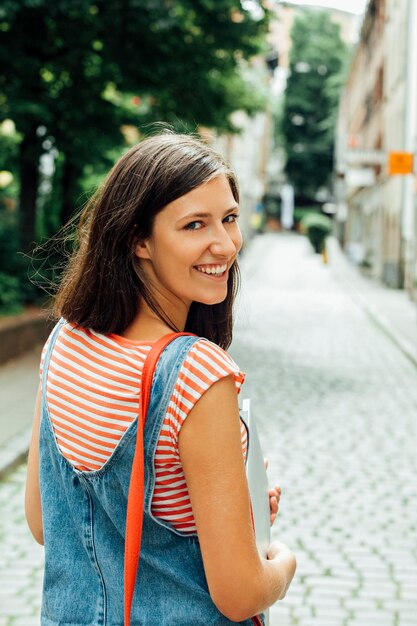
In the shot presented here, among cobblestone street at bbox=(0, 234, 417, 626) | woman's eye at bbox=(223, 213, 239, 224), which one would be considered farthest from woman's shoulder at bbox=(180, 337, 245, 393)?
cobblestone street at bbox=(0, 234, 417, 626)

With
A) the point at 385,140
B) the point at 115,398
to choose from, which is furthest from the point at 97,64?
the point at 385,140

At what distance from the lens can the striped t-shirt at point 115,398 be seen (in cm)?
135

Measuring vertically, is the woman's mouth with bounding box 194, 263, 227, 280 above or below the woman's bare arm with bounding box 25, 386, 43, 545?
above

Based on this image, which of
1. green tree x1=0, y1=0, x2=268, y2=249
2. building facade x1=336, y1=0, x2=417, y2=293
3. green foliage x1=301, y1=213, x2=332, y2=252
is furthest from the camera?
green foliage x1=301, y1=213, x2=332, y2=252

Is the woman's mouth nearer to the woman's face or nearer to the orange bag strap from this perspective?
the woman's face

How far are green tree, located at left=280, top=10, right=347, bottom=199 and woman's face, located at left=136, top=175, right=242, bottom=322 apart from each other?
7878 centimetres

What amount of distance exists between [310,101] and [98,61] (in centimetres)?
6912

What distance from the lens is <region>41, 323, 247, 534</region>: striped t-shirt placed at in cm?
135

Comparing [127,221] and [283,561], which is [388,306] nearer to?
[283,561]

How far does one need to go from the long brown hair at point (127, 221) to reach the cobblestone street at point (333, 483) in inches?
25.3

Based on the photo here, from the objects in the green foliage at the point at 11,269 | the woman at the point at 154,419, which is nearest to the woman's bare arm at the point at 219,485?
the woman at the point at 154,419

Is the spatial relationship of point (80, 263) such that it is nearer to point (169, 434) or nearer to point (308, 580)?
point (169, 434)

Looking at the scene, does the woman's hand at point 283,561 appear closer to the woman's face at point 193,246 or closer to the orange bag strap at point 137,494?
the orange bag strap at point 137,494

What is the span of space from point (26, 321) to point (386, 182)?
2309 cm
